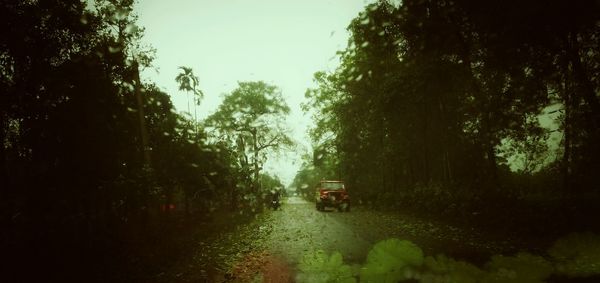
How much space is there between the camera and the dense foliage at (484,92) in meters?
9.10

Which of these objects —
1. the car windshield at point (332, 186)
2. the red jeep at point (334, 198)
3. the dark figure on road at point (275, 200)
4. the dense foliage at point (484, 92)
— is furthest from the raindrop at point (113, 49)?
the dark figure on road at point (275, 200)

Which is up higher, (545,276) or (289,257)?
(545,276)

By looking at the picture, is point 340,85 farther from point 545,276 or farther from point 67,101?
point 545,276

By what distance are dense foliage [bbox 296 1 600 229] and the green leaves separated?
7.95m

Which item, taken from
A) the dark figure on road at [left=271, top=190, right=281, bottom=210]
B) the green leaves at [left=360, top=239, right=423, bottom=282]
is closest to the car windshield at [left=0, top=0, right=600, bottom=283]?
the green leaves at [left=360, top=239, right=423, bottom=282]

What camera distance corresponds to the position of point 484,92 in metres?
13.4

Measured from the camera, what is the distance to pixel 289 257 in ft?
33.1

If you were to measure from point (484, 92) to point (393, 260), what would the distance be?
13942 millimetres

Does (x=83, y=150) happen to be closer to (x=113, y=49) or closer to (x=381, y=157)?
(x=113, y=49)

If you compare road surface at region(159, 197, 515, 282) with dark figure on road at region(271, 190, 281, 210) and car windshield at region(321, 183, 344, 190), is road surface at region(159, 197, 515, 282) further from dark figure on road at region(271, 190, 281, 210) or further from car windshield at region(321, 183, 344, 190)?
dark figure on road at region(271, 190, 281, 210)

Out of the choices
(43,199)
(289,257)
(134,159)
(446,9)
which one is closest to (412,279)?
(289,257)

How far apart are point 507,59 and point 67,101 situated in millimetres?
18790

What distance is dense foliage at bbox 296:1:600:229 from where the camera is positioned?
9.10m

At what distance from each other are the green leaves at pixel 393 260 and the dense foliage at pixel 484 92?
7.95 metres
